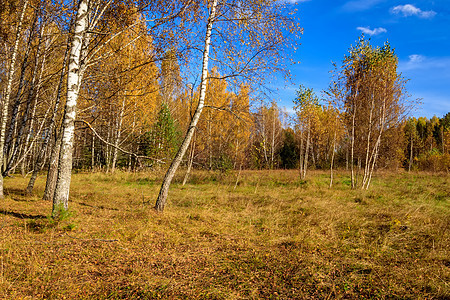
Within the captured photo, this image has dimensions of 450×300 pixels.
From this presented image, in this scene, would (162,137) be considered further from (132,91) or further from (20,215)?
(20,215)

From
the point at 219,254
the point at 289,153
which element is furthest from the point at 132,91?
the point at 289,153

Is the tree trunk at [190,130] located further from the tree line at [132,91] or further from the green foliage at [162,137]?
the green foliage at [162,137]

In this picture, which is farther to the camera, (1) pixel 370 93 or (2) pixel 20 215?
(1) pixel 370 93

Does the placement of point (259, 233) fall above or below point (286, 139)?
below

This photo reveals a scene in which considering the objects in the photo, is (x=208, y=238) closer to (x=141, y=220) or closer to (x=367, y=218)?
(x=141, y=220)

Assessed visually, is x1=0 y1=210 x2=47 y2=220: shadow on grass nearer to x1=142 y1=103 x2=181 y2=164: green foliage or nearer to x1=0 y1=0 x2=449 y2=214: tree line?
x1=0 y1=0 x2=449 y2=214: tree line

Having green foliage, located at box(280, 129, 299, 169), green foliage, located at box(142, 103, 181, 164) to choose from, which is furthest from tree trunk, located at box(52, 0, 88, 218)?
green foliage, located at box(280, 129, 299, 169)

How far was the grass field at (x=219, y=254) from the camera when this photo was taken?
297cm

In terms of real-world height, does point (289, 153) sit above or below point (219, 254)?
above

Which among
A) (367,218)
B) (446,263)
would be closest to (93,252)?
(446,263)

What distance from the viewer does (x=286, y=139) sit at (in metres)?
36.4

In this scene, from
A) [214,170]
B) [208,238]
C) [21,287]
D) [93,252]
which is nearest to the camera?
[21,287]

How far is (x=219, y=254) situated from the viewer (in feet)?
13.4

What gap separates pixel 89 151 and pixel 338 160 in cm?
2913
